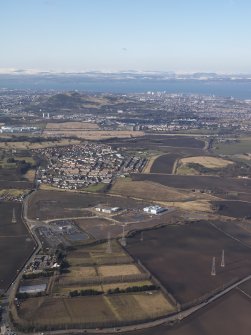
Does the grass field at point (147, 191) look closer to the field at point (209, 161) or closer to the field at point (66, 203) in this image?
the field at point (66, 203)

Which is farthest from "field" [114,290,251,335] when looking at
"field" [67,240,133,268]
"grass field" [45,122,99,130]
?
"grass field" [45,122,99,130]

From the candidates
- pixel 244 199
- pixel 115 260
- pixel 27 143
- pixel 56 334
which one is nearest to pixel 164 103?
pixel 27 143

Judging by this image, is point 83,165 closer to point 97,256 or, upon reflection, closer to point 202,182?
point 202,182

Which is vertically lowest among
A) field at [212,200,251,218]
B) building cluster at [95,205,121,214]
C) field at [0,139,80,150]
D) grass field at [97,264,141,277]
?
field at [0,139,80,150]

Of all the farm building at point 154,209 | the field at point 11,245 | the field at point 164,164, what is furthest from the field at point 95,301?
the field at point 164,164

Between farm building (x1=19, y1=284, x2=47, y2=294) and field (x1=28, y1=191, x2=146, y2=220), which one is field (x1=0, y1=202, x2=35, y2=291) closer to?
farm building (x1=19, y1=284, x2=47, y2=294)

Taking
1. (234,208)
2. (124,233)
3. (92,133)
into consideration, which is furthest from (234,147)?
(124,233)
